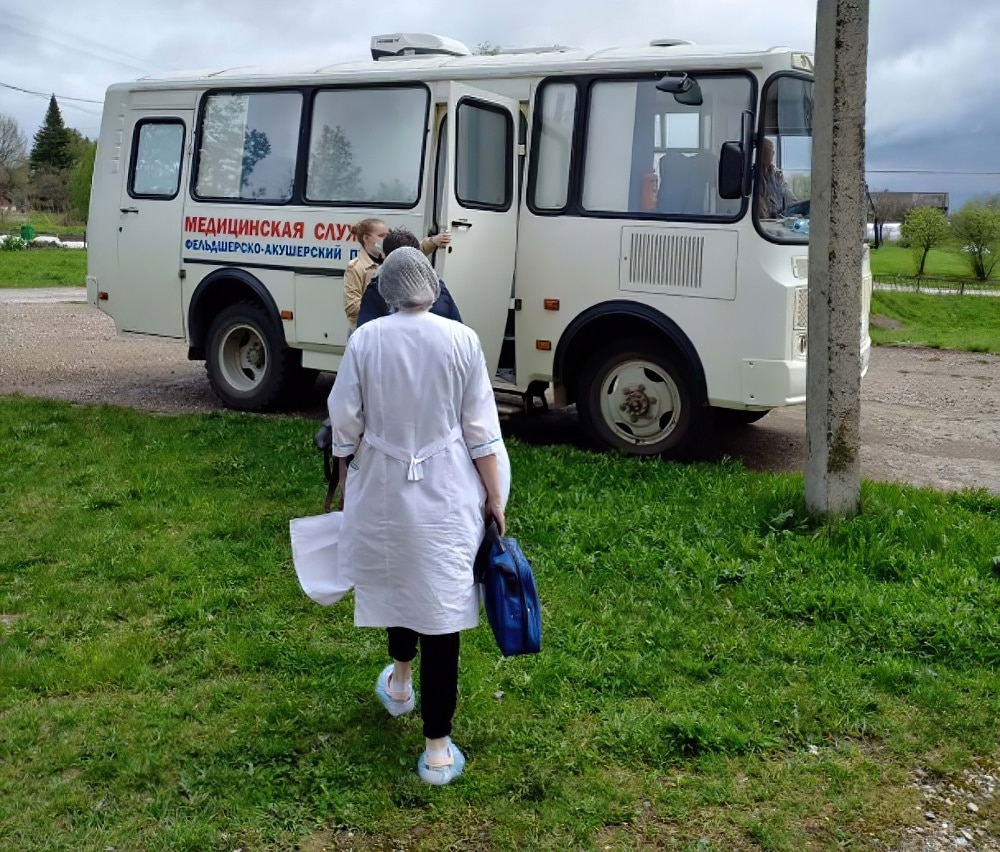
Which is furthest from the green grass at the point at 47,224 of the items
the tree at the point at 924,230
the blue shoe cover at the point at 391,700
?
the blue shoe cover at the point at 391,700

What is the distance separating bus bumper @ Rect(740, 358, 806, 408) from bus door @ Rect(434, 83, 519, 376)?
1.92 meters

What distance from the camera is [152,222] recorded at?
10484 mm

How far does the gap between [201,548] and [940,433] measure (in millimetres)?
6401

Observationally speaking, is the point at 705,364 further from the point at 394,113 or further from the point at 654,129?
the point at 394,113

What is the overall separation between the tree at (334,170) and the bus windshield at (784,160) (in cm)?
324

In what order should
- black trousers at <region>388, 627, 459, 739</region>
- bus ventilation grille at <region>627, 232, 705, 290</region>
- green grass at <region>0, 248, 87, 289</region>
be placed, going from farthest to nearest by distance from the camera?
green grass at <region>0, 248, 87, 289</region> → bus ventilation grille at <region>627, 232, 705, 290</region> → black trousers at <region>388, 627, 459, 739</region>

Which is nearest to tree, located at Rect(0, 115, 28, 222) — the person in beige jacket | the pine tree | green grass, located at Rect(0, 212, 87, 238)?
green grass, located at Rect(0, 212, 87, 238)

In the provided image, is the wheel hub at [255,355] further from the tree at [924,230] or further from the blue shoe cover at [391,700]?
the tree at [924,230]

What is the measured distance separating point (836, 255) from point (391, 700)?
3431mm

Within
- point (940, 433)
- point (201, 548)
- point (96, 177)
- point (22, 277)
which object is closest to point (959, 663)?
point (201, 548)

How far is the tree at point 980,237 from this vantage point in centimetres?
4716

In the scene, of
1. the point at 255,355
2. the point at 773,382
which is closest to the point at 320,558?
the point at 773,382

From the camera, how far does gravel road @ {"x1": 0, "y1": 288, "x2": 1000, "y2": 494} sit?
865 centimetres

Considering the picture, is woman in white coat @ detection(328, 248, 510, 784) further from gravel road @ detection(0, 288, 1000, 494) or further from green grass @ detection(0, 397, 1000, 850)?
gravel road @ detection(0, 288, 1000, 494)
